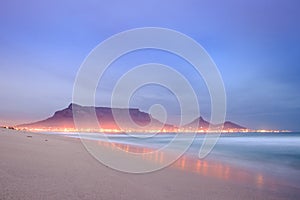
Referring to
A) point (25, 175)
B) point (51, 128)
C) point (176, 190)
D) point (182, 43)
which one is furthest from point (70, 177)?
point (51, 128)

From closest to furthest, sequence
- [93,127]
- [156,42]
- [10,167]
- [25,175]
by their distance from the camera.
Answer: [25,175] → [10,167] → [156,42] → [93,127]

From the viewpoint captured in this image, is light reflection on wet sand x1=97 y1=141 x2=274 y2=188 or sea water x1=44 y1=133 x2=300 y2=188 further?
sea water x1=44 y1=133 x2=300 y2=188

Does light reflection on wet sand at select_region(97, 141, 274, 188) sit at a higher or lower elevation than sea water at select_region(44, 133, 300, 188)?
lower

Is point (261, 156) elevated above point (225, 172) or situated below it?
above

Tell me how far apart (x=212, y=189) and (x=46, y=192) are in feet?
11.7

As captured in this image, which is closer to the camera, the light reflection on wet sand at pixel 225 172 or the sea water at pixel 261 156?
the light reflection on wet sand at pixel 225 172

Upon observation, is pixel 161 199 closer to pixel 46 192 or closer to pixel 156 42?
pixel 46 192

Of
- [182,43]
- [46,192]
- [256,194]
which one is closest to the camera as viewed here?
[46,192]

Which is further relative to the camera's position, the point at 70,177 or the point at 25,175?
the point at 70,177

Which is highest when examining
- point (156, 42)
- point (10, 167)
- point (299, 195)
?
point (156, 42)

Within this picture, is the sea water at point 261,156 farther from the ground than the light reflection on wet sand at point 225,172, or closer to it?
farther from the ground

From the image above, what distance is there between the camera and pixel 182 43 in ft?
42.6

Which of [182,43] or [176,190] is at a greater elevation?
[182,43]

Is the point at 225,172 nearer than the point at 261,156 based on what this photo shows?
Yes
